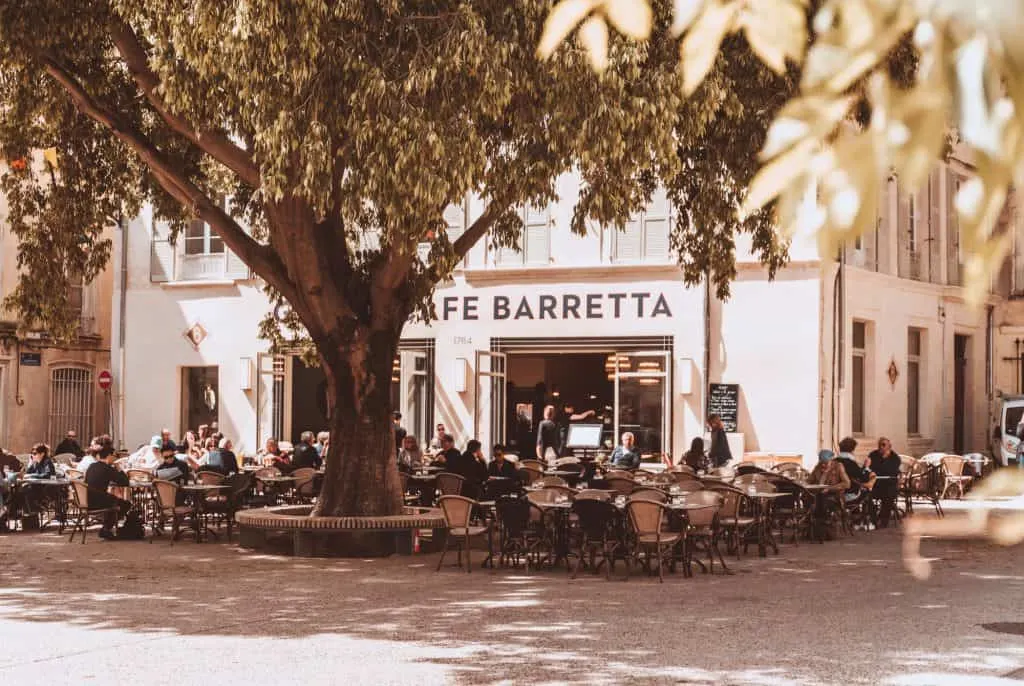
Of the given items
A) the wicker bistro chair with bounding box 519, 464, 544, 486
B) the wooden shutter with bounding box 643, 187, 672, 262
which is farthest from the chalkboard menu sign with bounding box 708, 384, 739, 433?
the wicker bistro chair with bounding box 519, 464, 544, 486

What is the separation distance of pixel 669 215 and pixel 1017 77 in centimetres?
2737

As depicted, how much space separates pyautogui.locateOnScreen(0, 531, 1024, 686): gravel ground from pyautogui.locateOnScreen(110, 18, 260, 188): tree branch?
4.61m

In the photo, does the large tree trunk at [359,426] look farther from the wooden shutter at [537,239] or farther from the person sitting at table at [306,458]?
the wooden shutter at [537,239]

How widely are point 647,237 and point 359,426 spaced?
13216mm

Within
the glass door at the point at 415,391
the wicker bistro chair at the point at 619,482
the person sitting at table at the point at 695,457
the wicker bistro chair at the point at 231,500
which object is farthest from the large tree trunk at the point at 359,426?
the glass door at the point at 415,391

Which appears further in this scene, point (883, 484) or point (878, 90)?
point (883, 484)

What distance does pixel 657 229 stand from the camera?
29.4m

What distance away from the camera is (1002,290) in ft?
114

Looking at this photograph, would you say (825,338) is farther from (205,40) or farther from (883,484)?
(205,40)

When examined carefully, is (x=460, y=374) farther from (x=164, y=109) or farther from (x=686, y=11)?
(x=686, y=11)

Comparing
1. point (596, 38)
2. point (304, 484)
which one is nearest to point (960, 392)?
point (304, 484)

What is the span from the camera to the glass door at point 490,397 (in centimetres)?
3047

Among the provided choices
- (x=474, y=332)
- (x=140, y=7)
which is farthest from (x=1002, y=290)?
(x=140, y=7)

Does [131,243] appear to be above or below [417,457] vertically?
above
